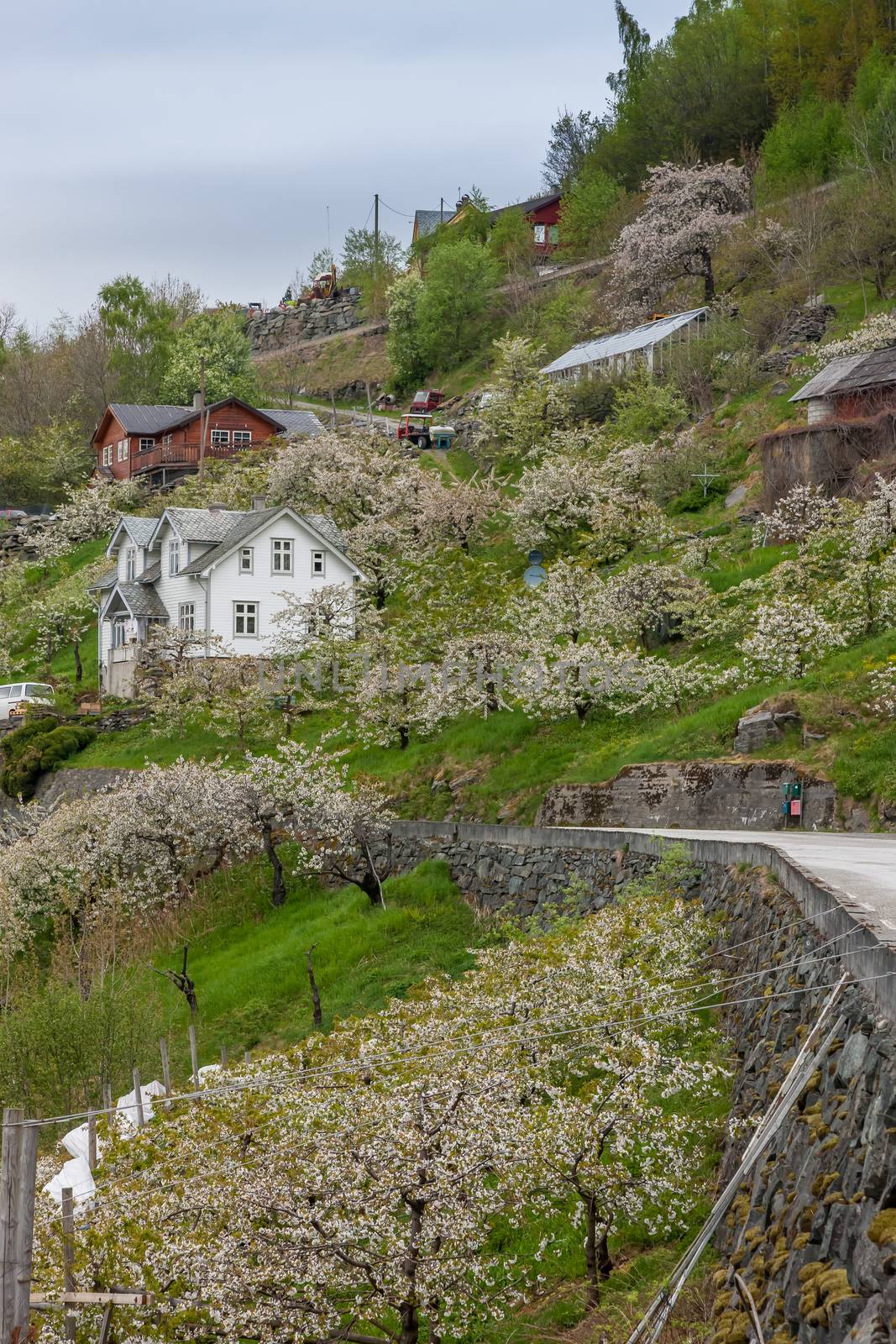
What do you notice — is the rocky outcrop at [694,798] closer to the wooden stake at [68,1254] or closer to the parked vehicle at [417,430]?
the wooden stake at [68,1254]

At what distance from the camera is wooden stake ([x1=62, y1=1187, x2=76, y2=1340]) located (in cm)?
1253

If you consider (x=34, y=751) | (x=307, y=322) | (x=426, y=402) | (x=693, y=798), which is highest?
(x=307, y=322)

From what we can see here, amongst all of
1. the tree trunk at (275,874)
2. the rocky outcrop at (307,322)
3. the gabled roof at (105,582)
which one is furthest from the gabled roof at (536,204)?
the tree trunk at (275,874)

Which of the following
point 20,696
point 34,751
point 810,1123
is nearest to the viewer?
point 810,1123

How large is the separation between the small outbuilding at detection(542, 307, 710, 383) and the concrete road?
45.7 metres

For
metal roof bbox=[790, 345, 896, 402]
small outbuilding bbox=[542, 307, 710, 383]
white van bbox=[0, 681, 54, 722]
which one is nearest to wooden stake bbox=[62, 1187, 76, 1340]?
metal roof bbox=[790, 345, 896, 402]

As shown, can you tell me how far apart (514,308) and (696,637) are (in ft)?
199

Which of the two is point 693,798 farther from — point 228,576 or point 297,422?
point 297,422

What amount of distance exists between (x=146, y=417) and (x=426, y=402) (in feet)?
54.5

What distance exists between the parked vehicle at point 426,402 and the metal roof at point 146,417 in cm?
1362

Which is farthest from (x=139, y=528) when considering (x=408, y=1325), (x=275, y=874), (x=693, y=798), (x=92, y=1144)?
(x=408, y=1325)

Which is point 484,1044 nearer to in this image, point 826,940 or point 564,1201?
point 564,1201

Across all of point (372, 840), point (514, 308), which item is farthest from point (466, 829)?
point (514, 308)

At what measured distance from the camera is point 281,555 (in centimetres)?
5566
